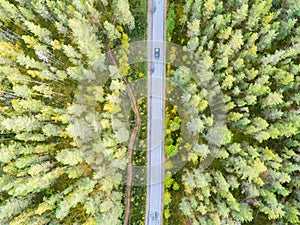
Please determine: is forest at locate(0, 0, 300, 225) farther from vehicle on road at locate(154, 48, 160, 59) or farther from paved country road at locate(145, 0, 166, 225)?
vehicle on road at locate(154, 48, 160, 59)

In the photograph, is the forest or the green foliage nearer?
the forest

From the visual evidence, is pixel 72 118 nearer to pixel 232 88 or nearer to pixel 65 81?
pixel 65 81

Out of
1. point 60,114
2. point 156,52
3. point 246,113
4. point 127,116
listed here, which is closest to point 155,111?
point 127,116

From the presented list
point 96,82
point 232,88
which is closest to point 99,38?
point 96,82

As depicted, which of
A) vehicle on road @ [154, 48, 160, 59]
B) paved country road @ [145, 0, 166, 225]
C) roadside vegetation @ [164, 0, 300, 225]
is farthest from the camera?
vehicle on road @ [154, 48, 160, 59]

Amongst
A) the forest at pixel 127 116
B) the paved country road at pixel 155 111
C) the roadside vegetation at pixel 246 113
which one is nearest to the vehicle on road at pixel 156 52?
the paved country road at pixel 155 111

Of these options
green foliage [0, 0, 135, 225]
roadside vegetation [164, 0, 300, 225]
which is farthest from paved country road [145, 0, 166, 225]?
green foliage [0, 0, 135, 225]
